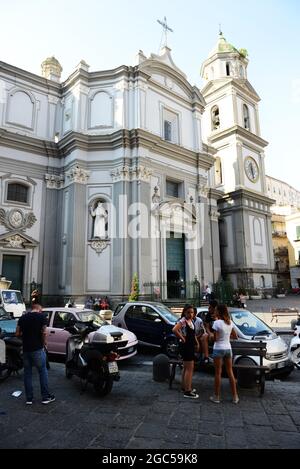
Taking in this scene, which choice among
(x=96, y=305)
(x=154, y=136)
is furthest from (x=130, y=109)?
(x=96, y=305)

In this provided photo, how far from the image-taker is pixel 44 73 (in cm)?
2494

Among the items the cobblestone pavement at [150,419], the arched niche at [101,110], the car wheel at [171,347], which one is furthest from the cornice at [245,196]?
the cobblestone pavement at [150,419]

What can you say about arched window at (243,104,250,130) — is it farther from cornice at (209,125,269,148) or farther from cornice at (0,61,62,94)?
cornice at (0,61,62,94)

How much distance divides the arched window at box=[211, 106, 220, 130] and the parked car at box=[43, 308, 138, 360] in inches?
1147

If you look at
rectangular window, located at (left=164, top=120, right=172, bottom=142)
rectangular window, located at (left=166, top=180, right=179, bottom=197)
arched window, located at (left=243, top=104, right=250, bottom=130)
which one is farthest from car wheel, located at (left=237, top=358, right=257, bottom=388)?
arched window, located at (left=243, top=104, right=250, bottom=130)

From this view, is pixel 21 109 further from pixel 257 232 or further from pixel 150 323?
pixel 257 232

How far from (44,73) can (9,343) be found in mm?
23833

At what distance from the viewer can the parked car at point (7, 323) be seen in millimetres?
8559

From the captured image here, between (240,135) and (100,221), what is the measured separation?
18.4m

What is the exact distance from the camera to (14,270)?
1980 cm

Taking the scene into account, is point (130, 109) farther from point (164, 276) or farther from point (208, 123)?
point (208, 123)

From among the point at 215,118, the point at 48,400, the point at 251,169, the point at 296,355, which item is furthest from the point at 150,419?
the point at 215,118

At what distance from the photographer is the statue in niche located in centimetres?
2019
